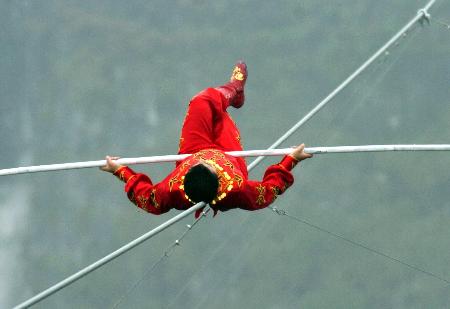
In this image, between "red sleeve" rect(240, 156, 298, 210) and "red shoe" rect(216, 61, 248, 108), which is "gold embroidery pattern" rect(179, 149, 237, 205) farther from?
"red shoe" rect(216, 61, 248, 108)

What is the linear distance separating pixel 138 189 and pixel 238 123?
12.7m

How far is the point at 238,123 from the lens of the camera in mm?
24984

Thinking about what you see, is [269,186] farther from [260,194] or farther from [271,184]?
[260,194]

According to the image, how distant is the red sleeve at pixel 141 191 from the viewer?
39.9 feet

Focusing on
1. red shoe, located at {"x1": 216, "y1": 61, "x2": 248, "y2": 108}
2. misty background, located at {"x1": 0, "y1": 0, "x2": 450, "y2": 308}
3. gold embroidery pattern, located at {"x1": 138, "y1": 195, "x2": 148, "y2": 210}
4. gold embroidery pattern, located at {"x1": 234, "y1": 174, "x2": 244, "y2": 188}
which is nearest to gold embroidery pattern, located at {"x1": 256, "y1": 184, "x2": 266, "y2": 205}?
gold embroidery pattern, located at {"x1": 234, "y1": 174, "x2": 244, "y2": 188}

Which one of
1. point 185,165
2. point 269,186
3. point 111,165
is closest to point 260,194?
point 269,186

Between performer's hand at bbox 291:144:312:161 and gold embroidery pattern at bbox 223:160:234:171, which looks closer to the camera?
gold embroidery pattern at bbox 223:160:234:171

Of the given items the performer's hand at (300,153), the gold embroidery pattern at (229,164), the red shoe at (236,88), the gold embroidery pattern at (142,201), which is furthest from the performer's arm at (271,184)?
the red shoe at (236,88)

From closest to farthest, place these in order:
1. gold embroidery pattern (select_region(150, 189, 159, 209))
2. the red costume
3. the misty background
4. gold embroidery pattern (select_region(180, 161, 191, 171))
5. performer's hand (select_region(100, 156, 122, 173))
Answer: the red costume
gold embroidery pattern (select_region(180, 161, 191, 171))
gold embroidery pattern (select_region(150, 189, 159, 209))
performer's hand (select_region(100, 156, 122, 173))
the misty background

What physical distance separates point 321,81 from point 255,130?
1.46 m

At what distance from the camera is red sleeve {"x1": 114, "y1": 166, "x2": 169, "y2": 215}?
12156mm

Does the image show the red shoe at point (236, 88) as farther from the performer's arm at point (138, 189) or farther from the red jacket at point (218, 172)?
the performer's arm at point (138, 189)

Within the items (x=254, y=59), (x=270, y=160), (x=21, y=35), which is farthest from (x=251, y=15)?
(x=21, y=35)

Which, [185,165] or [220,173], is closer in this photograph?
[220,173]
